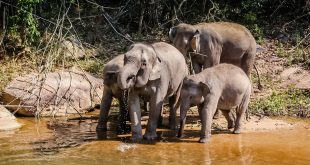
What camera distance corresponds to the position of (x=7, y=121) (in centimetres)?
1180

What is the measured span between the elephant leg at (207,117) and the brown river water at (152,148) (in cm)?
15

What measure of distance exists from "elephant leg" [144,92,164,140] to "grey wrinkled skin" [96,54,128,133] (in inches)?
24.6

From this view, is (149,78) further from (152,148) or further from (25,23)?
(25,23)

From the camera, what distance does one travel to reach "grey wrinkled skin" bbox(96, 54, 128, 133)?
11.0 metres

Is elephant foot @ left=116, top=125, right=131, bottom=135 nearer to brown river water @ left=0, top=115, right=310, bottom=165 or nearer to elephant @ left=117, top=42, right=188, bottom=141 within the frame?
brown river water @ left=0, top=115, right=310, bottom=165

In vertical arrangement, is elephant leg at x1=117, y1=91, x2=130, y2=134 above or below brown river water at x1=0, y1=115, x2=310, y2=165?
above

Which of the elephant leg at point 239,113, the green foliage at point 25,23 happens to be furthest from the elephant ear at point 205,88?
the green foliage at point 25,23

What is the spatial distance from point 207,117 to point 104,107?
6.31 feet

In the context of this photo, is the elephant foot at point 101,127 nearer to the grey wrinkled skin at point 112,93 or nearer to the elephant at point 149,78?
the grey wrinkled skin at point 112,93

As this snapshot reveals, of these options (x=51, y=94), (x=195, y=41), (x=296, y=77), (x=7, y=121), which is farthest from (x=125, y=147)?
(x=296, y=77)

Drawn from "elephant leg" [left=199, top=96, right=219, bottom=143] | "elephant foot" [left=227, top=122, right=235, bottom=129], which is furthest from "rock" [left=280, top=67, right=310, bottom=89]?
"elephant leg" [left=199, top=96, right=219, bottom=143]

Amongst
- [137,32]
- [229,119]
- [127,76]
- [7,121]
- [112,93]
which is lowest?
[7,121]

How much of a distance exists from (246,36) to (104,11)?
615 centimetres

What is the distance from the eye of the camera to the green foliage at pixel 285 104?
12680 millimetres
